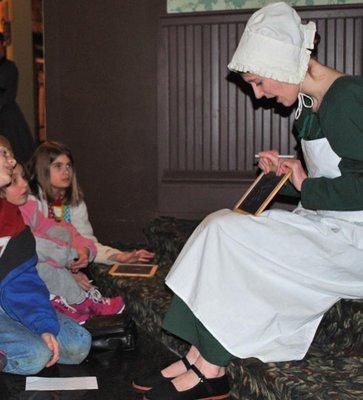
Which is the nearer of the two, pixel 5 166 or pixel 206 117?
pixel 5 166

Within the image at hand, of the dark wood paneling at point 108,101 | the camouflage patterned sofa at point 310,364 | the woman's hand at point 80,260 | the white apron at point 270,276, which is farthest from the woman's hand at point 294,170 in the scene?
the dark wood paneling at point 108,101

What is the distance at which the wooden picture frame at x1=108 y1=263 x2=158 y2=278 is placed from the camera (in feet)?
11.7

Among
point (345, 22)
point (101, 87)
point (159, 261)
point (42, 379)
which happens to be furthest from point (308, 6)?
point (42, 379)

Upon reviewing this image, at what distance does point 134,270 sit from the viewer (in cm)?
363

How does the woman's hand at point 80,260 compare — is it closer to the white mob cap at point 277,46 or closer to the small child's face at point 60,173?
the small child's face at point 60,173

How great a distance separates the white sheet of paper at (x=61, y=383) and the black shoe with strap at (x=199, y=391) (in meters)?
0.38

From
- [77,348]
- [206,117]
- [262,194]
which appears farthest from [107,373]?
[206,117]

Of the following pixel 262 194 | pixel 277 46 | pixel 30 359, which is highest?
pixel 277 46

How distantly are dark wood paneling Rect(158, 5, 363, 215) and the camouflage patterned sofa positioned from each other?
98 centimetres

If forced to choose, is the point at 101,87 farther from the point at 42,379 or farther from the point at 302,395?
the point at 302,395

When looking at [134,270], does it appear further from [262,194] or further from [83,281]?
[262,194]

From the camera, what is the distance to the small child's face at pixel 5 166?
9.43ft

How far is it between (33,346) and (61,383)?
178mm

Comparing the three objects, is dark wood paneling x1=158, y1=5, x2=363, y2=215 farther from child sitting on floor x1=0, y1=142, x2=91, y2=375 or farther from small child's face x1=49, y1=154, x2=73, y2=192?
child sitting on floor x1=0, y1=142, x2=91, y2=375
